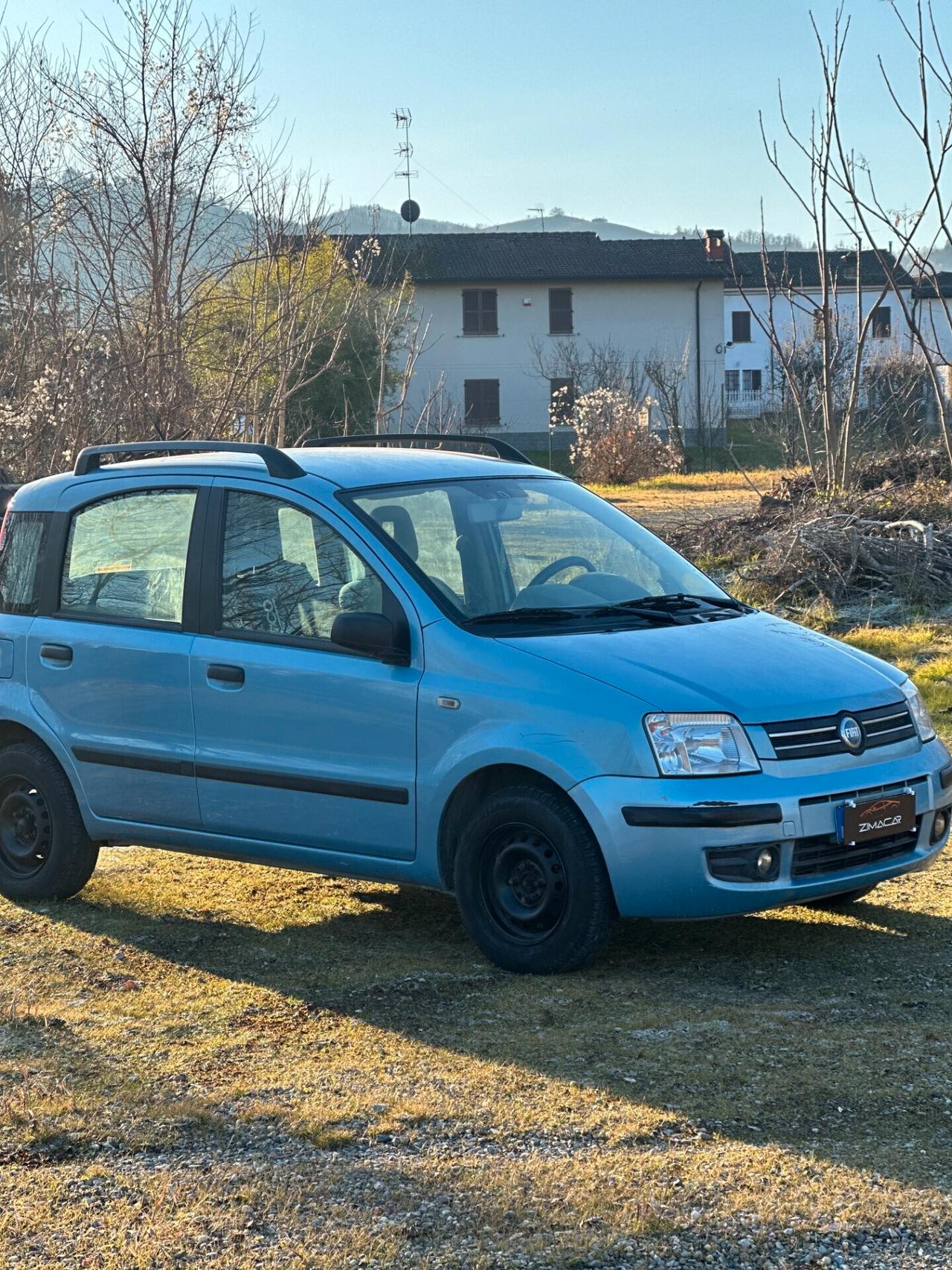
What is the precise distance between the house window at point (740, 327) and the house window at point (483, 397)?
68.3 feet

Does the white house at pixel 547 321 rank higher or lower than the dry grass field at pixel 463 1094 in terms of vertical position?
higher

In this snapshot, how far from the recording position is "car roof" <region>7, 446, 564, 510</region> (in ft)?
21.0

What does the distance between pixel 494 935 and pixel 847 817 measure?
123cm

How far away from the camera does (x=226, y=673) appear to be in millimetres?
6230

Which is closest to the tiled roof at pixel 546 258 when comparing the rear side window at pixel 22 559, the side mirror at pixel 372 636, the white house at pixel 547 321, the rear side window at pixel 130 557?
Answer: the white house at pixel 547 321

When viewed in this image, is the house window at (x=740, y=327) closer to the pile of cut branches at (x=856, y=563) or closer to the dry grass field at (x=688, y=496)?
the dry grass field at (x=688, y=496)

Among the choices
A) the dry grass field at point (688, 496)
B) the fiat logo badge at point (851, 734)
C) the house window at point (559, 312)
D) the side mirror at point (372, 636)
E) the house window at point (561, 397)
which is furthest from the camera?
the house window at point (559, 312)

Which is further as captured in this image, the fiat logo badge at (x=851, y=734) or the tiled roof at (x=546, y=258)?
the tiled roof at (x=546, y=258)

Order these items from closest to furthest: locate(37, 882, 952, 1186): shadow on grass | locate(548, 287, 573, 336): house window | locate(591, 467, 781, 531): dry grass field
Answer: locate(37, 882, 952, 1186): shadow on grass < locate(591, 467, 781, 531): dry grass field < locate(548, 287, 573, 336): house window

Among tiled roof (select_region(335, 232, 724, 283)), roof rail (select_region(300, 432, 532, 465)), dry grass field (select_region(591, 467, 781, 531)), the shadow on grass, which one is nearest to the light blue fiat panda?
the shadow on grass

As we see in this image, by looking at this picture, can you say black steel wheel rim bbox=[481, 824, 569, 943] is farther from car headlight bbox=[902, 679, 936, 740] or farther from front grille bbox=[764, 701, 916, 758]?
car headlight bbox=[902, 679, 936, 740]

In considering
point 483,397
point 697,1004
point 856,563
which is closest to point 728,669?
point 697,1004

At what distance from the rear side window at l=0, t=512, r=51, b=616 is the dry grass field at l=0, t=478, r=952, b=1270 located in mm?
1339

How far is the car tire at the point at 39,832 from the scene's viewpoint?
685cm
